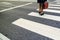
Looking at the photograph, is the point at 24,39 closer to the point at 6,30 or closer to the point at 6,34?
the point at 6,34

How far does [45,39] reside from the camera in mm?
2910

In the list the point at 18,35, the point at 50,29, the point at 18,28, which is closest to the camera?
the point at 18,35

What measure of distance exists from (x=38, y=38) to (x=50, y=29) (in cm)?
58

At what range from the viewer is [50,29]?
343cm

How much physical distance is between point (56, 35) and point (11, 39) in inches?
39.6

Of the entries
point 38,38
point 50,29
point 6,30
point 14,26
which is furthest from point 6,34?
point 50,29

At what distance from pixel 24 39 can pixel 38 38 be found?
306mm

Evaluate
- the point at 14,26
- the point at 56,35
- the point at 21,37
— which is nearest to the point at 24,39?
the point at 21,37

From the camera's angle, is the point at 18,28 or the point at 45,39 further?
the point at 18,28

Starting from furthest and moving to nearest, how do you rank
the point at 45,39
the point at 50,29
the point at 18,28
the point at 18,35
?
the point at 18,28, the point at 50,29, the point at 18,35, the point at 45,39

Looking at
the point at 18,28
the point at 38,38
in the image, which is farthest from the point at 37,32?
the point at 18,28

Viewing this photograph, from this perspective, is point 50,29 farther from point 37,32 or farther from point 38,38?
point 38,38

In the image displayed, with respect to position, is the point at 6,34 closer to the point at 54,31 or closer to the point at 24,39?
the point at 24,39

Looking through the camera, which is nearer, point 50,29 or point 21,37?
point 21,37
